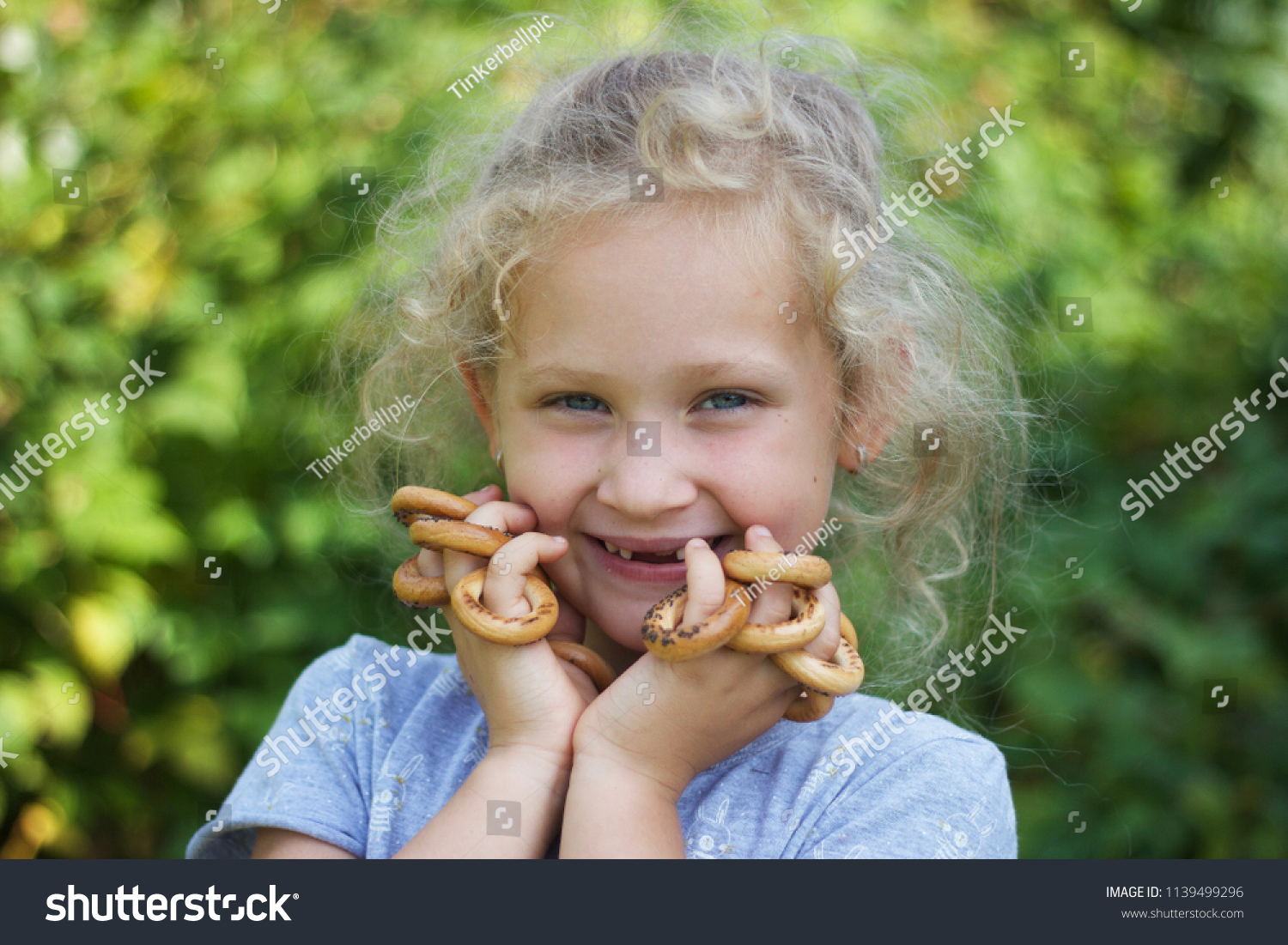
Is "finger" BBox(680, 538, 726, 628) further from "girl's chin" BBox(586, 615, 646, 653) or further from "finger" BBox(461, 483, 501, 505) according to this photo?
"finger" BBox(461, 483, 501, 505)

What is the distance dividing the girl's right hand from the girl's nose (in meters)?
0.12

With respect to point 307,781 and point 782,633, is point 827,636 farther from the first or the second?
point 307,781

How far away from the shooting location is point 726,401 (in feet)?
4.39

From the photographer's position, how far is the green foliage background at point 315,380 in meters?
2.49

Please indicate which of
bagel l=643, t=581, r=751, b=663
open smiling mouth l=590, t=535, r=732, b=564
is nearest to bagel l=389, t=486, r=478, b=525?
open smiling mouth l=590, t=535, r=732, b=564

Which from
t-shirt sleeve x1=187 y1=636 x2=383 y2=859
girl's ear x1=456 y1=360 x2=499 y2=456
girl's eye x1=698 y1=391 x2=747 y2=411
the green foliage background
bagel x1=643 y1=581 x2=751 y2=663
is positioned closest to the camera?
bagel x1=643 y1=581 x2=751 y2=663

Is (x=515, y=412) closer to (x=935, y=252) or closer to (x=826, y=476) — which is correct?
(x=826, y=476)

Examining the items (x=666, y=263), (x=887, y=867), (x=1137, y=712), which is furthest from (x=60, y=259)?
(x=1137, y=712)

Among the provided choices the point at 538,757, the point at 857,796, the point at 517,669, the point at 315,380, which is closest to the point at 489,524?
the point at 517,669

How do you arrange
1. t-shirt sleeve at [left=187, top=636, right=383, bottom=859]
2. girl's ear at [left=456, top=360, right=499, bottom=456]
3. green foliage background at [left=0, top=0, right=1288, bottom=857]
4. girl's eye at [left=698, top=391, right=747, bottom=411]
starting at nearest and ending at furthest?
girl's eye at [left=698, top=391, right=747, bottom=411], t-shirt sleeve at [left=187, top=636, right=383, bottom=859], girl's ear at [left=456, top=360, right=499, bottom=456], green foliage background at [left=0, top=0, right=1288, bottom=857]

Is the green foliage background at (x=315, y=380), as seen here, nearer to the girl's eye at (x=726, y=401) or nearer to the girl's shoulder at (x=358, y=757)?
the girl's shoulder at (x=358, y=757)

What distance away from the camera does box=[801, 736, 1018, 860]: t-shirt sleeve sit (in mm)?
1316

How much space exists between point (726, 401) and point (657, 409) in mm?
90

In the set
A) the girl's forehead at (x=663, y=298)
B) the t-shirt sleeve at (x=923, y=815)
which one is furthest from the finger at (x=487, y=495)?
the t-shirt sleeve at (x=923, y=815)
